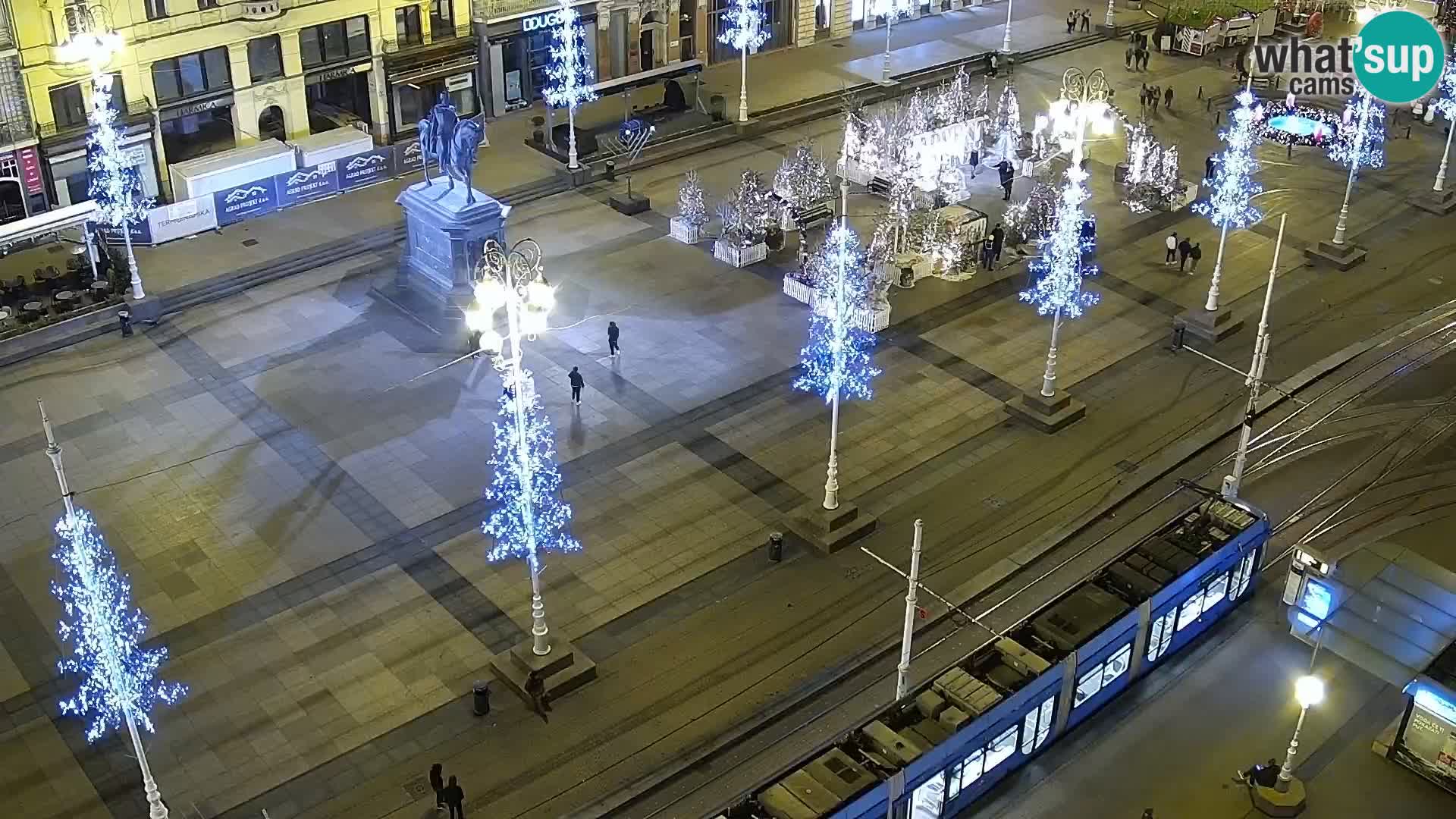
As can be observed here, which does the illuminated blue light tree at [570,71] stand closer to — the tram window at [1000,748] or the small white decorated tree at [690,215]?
the small white decorated tree at [690,215]

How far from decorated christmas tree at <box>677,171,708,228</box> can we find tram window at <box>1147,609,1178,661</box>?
81.7ft

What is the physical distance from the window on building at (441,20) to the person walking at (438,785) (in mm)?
38372

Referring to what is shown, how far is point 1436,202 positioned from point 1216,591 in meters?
31.6

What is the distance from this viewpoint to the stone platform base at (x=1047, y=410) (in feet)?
134

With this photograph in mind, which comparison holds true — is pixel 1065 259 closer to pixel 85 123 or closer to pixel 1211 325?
pixel 1211 325

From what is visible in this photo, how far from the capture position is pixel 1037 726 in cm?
2917

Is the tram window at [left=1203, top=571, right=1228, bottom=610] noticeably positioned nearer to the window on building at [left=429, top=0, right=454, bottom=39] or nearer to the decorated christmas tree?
the decorated christmas tree

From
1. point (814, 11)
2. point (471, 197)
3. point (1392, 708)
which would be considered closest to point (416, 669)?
point (471, 197)

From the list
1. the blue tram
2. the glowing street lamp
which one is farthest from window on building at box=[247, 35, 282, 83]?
the glowing street lamp

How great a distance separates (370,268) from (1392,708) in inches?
1350

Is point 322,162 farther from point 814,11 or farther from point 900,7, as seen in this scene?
point 900,7

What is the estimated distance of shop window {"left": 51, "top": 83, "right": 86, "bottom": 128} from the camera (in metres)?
49.0

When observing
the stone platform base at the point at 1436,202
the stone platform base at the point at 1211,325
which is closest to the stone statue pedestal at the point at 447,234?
the stone platform base at the point at 1211,325

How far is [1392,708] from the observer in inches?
1254
